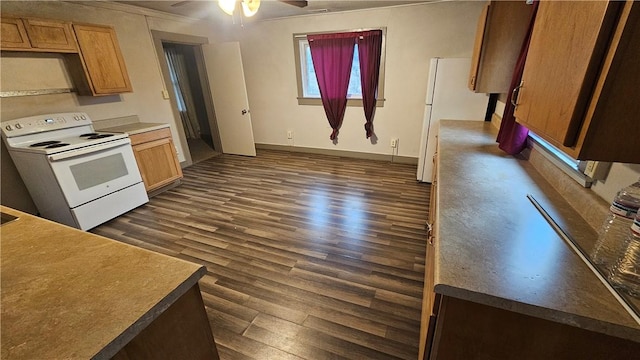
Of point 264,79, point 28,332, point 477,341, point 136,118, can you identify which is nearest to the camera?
point 28,332

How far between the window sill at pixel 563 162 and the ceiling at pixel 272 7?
2.80 metres

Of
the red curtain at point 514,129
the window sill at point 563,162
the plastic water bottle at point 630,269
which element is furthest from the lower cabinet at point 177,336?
the red curtain at point 514,129

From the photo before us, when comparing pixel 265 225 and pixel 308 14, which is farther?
pixel 308 14

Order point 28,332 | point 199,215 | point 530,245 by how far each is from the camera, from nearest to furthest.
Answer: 1. point 28,332
2. point 530,245
3. point 199,215

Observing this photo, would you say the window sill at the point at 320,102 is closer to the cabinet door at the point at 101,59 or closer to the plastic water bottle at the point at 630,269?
the cabinet door at the point at 101,59

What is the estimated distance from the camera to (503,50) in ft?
6.44

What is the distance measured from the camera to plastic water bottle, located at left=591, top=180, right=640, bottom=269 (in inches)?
27.0

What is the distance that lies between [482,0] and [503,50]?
177 cm

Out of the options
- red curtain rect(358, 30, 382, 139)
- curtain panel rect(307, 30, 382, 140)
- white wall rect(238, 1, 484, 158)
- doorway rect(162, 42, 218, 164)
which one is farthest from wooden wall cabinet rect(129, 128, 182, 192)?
red curtain rect(358, 30, 382, 139)

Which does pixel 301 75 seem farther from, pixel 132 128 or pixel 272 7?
pixel 132 128

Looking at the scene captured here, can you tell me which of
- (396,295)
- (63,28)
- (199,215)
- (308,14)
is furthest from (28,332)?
(308,14)

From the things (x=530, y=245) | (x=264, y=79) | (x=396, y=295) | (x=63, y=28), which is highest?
(x=63, y=28)

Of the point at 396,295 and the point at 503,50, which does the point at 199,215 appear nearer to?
the point at 396,295

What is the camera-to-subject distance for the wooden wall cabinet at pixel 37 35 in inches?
87.6
